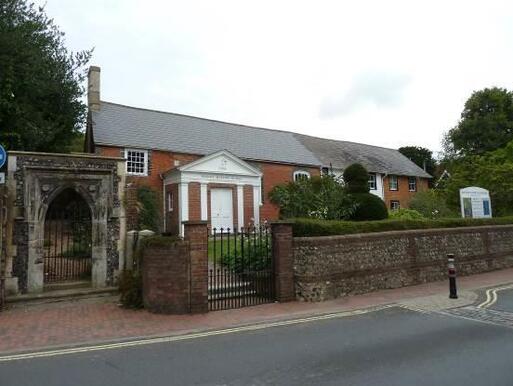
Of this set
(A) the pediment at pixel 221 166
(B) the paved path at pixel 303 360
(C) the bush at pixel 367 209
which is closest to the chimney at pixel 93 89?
(A) the pediment at pixel 221 166

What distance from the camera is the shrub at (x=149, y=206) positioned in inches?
832

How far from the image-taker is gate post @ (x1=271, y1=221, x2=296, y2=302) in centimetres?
1155

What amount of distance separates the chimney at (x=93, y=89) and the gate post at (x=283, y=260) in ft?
58.8

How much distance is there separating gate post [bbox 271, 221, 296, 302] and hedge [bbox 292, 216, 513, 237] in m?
0.45

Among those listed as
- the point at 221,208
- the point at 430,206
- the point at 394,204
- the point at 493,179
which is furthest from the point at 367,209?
the point at 394,204

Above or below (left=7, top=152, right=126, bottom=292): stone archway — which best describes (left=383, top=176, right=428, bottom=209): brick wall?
above

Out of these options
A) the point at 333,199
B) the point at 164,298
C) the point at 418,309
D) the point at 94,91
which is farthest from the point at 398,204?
the point at 164,298

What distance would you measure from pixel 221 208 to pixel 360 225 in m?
12.2

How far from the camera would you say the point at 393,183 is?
125 ft

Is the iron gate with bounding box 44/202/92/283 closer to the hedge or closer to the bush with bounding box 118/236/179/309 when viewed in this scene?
the bush with bounding box 118/236/179/309

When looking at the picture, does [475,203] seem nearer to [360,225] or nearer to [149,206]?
[360,225]

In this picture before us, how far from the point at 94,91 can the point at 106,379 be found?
913 inches

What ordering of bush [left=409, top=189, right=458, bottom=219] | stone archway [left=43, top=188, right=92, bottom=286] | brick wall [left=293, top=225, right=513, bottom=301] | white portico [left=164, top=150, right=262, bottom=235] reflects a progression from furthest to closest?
1. bush [left=409, top=189, right=458, bottom=219]
2. white portico [left=164, top=150, right=262, bottom=235]
3. stone archway [left=43, top=188, right=92, bottom=286]
4. brick wall [left=293, top=225, right=513, bottom=301]

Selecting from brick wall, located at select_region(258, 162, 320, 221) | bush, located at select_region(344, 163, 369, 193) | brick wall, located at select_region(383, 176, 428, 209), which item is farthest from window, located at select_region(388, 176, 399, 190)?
bush, located at select_region(344, 163, 369, 193)
